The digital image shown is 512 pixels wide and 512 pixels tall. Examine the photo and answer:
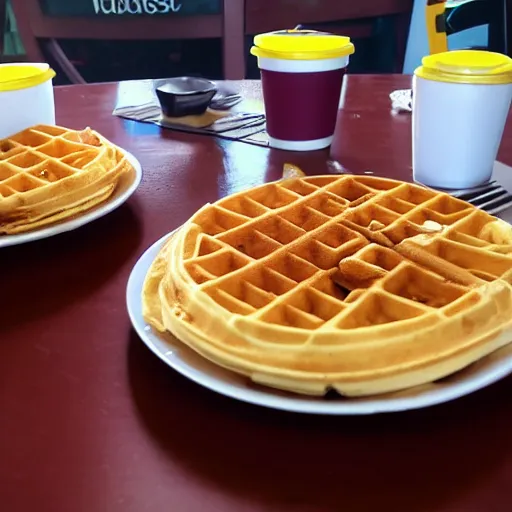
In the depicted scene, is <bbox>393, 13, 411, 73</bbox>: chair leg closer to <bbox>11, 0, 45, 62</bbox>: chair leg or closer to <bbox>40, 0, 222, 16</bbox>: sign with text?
<bbox>40, 0, 222, 16</bbox>: sign with text

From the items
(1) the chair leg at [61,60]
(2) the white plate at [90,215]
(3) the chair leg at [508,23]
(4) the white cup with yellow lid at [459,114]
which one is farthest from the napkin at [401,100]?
(1) the chair leg at [61,60]

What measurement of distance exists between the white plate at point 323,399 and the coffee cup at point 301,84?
2.39 feet

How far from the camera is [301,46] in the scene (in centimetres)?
124

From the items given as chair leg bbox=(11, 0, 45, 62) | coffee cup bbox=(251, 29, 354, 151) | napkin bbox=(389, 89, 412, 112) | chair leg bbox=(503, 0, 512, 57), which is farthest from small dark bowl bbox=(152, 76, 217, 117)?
chair leg bbox=(11, 0, 45, 62)

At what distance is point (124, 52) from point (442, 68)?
6.70ft

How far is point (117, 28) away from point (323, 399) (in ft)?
6.86

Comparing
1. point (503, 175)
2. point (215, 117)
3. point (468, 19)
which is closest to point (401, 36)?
point (468, 19)

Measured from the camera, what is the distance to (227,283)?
680mm

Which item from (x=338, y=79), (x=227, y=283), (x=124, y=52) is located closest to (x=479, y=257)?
(x=227, y=283)

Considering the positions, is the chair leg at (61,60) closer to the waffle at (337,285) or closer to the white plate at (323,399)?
the waffle at (337,285)

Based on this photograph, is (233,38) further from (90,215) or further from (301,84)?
(90,215)

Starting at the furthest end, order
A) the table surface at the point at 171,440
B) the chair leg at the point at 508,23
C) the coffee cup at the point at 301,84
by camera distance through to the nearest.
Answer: the chair leg at the point at 508,23 < the coffee cup at the point at 301,84 < the table surface at the point at 171,440

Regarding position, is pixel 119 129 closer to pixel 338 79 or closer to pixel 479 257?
pixel 338 79

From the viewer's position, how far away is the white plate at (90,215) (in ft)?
2.77
